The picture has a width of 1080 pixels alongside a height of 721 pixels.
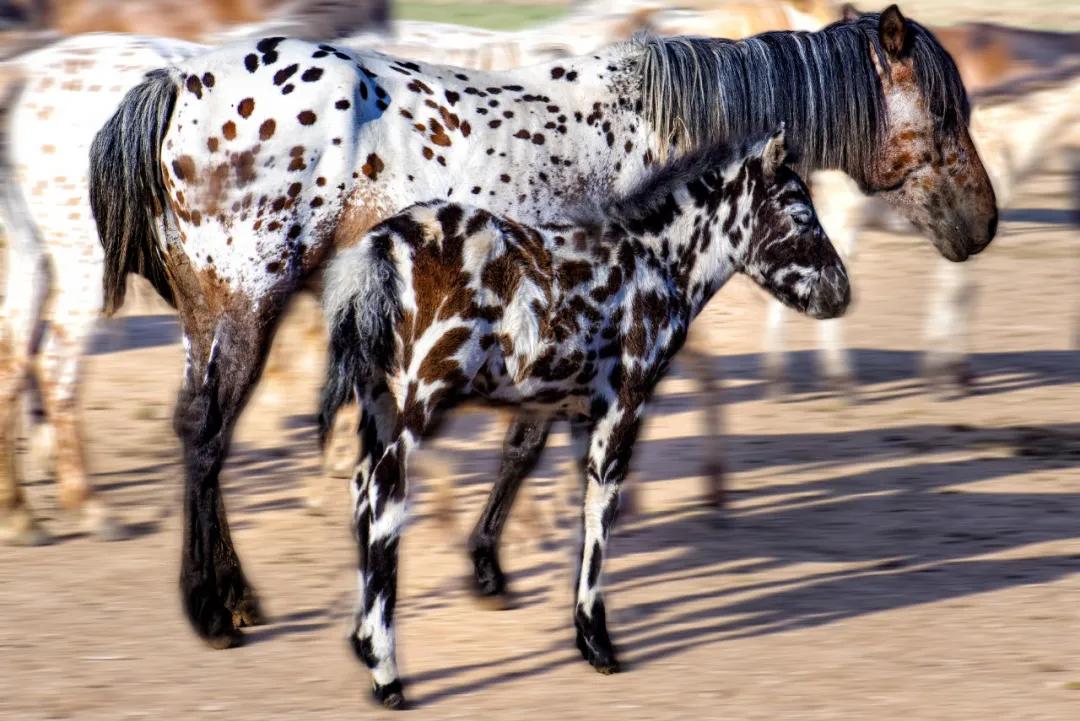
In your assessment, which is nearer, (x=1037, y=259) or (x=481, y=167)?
(x=481, y=167)

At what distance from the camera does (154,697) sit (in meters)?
5.15

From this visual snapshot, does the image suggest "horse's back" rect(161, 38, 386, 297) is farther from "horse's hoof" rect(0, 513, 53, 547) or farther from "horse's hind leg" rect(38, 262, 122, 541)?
"horse's hoof" rect(0, 513, 53, 547)

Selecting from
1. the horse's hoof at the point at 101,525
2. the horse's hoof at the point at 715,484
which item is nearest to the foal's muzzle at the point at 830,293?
the horse's hoof at the point at 715,484

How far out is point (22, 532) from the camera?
22.4ft

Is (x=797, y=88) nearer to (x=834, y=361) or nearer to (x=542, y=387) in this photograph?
(x=542, y=387)

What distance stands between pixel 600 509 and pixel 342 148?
1.50 m

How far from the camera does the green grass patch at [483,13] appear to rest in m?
24.1

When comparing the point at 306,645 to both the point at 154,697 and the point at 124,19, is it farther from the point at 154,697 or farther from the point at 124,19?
the point at 124,19

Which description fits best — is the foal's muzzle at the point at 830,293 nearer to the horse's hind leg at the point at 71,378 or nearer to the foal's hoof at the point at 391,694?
the foal's hoof at the point at 391,694

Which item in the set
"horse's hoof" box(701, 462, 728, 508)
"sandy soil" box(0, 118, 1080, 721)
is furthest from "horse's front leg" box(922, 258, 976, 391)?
"horse's hoof" box(701, 462, 728, 508)

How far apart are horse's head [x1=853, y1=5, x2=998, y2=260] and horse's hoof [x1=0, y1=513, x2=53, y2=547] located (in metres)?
3.56

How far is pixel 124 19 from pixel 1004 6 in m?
18.0

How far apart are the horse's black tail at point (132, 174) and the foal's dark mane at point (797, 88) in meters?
1.71

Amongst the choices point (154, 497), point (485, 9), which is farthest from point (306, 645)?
point (485, 9)
